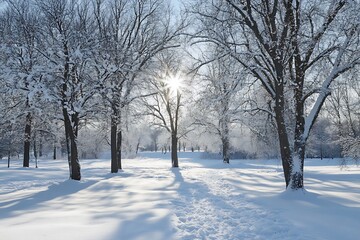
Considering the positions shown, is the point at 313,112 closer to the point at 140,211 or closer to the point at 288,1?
the point at 288,1

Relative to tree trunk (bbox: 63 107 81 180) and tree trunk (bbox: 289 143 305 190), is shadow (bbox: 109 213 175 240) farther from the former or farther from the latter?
tree trunk (bbox: 63 107 81 180)

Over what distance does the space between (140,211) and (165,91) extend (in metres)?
22.3

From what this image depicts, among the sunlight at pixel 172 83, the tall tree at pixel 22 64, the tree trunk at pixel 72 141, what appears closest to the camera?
the tall tree at pixel 22 64

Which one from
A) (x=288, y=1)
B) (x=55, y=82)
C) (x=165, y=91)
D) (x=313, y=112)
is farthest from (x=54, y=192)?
(x=165, y=91)

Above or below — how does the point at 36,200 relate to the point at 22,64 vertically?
below

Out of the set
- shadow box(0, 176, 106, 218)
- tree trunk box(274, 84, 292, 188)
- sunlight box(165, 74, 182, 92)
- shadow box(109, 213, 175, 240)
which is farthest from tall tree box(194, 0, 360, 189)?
sunlight box(165, 74, 182, 92)

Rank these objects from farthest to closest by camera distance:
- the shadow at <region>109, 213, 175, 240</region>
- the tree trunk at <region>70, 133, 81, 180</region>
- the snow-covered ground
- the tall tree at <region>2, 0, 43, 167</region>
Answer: the tree trunk at <region>70, 133, 81, 180</region> → the tall tree at <region>2, 0, 43, 167</region> → the snow-covered ground → the shadow at <region>109, 213, 175, 240</region>

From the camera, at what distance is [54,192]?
40.2 ft

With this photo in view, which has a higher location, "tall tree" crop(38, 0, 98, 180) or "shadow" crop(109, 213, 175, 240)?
"tall tree" crop(38, 0, 98, 180)

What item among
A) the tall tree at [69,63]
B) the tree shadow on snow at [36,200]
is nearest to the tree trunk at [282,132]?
the tree shadow on snow at [36,200]

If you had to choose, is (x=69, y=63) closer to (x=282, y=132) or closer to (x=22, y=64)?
(x=22, y=64)

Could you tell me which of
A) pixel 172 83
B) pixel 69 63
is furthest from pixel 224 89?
pixel 172 83

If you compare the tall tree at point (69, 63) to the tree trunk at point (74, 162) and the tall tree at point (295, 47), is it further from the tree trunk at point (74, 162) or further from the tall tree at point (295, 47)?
the tall tree at point (295, 47)

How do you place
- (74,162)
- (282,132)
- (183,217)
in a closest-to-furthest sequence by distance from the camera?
(183,217) < (282,132) < (74,162)
